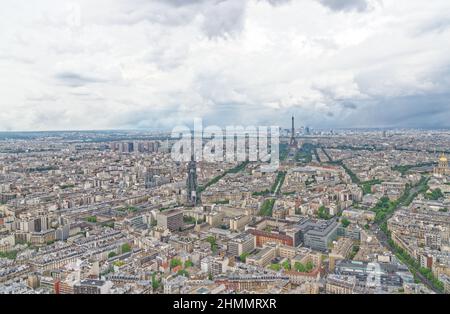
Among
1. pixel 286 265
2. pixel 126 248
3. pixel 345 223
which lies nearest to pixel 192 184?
pixel 345 223

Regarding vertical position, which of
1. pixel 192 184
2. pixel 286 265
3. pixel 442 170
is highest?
pixel 442 170

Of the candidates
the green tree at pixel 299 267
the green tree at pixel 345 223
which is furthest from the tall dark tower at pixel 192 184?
the green tree at pixel 299 267

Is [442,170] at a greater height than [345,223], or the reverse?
[442,170]

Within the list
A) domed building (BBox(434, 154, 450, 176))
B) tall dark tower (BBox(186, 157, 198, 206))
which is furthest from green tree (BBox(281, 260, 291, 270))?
domed building (BBox(434, 154, 450, 176))

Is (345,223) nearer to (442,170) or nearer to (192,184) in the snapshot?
(192,184)

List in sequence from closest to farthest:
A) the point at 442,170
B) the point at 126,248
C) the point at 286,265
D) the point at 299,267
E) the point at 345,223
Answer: the point at 299,267, the point at 286,265, the point at 126,248, the point at 345,223, the point at 442,170

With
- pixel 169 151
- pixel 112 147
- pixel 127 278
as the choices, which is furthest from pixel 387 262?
pixel 112 147

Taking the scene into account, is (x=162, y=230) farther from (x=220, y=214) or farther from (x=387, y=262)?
(x=387, y=262)

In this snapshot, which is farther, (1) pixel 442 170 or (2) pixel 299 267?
(1) pixel 442 170
